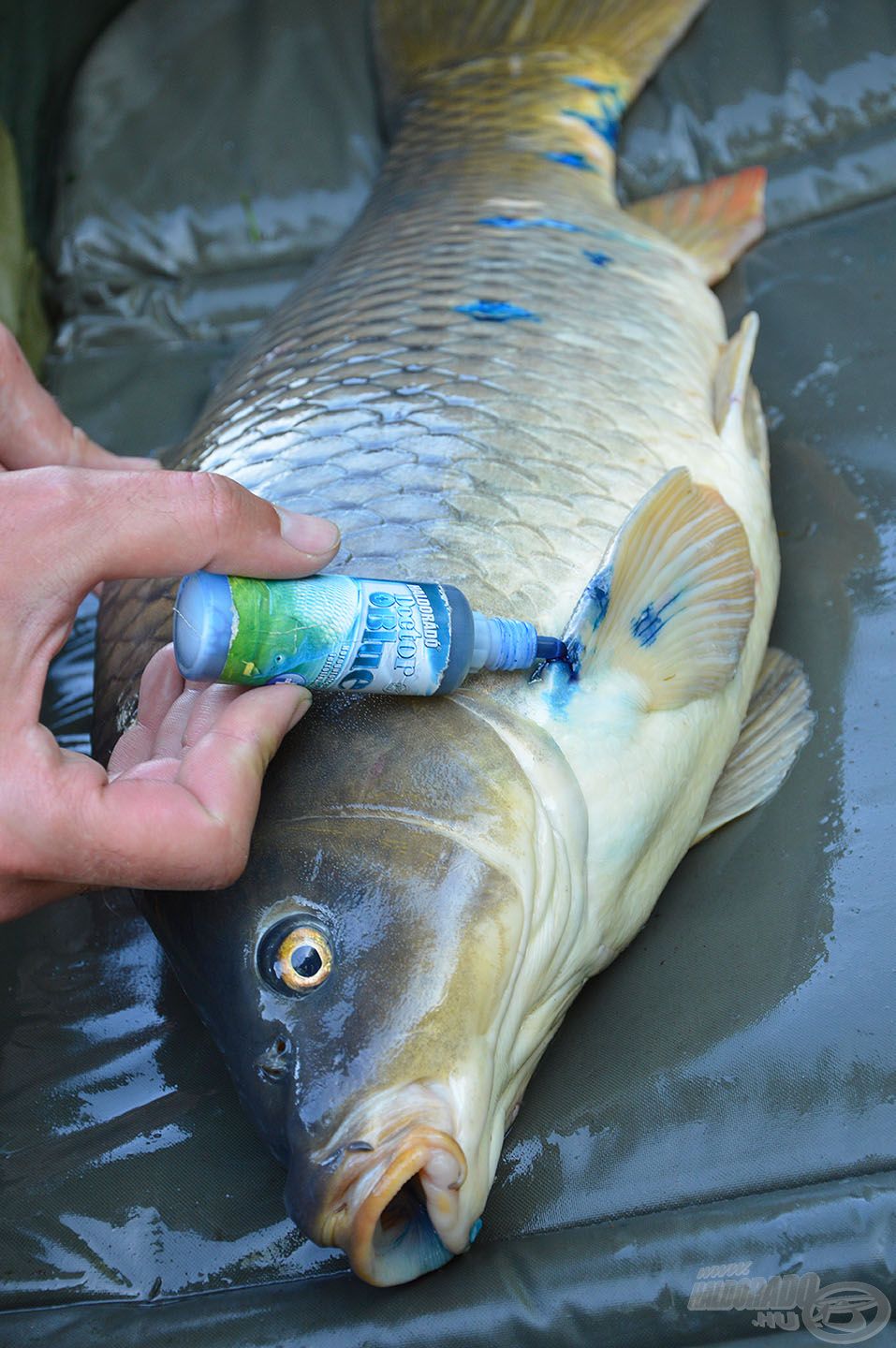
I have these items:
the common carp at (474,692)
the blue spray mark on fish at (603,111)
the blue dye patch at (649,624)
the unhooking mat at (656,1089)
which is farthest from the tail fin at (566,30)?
the blue dye patch at (649,624)

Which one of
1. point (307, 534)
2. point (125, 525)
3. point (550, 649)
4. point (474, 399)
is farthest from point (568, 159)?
point (125, 525)

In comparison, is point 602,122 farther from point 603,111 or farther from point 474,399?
point 474,399

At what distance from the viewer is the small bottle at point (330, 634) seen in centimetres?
115

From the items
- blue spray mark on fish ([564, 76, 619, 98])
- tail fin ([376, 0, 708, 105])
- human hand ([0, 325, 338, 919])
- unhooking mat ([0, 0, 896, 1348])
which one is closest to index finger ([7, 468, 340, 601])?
human hand ([0, 325, 338, 919])

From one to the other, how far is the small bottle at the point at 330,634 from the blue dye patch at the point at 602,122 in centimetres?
187

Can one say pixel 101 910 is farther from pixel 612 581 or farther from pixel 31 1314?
pixel 612 581

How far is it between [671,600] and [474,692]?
0.33 metres

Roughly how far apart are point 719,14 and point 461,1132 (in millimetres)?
2795

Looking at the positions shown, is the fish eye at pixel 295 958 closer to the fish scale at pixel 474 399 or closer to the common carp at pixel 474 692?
the common carp at pixel 474 692

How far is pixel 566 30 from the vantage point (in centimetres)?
298

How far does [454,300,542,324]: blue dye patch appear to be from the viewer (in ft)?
6.54

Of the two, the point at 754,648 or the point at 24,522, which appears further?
the point at 754,648

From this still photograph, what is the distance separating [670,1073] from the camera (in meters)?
1.45

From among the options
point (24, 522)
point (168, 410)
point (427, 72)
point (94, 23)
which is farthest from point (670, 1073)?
point (94, 23)
